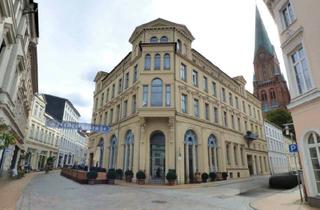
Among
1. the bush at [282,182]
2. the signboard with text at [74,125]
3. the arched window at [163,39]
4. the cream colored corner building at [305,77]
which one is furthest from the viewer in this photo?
the arched window at [163,39]

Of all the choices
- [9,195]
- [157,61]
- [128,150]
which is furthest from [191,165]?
[9,195]

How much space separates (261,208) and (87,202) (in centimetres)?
763

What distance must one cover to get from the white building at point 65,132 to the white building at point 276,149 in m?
46.7

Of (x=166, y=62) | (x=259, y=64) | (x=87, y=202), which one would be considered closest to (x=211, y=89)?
(x=166, y=62)

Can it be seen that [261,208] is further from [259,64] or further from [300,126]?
[259,64]

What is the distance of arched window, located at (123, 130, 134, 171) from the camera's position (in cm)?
2129

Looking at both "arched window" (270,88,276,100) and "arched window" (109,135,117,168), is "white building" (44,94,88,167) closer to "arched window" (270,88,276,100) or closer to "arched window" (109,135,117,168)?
"arched window" (109,135,117,168)

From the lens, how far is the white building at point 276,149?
41284 millimetres

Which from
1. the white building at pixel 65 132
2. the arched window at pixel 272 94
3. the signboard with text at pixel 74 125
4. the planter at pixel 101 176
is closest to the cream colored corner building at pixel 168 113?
the planter at pixel 101 176

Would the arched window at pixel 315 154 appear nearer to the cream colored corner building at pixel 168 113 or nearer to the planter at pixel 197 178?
the cream colored corner building at pixel 168 113

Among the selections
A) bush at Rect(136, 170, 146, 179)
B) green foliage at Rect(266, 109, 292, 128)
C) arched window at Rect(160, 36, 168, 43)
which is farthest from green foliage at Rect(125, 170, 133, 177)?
green foliage at Rect(266, 109, 292, 128)

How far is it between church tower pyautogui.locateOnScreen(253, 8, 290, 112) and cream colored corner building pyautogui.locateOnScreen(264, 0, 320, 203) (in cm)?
7243

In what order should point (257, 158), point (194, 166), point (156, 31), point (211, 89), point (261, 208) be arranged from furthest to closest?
point (257, 158), point (211, 89), point (156, 31), point (194, 166), point (261, 208)

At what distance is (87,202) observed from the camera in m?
9.36
